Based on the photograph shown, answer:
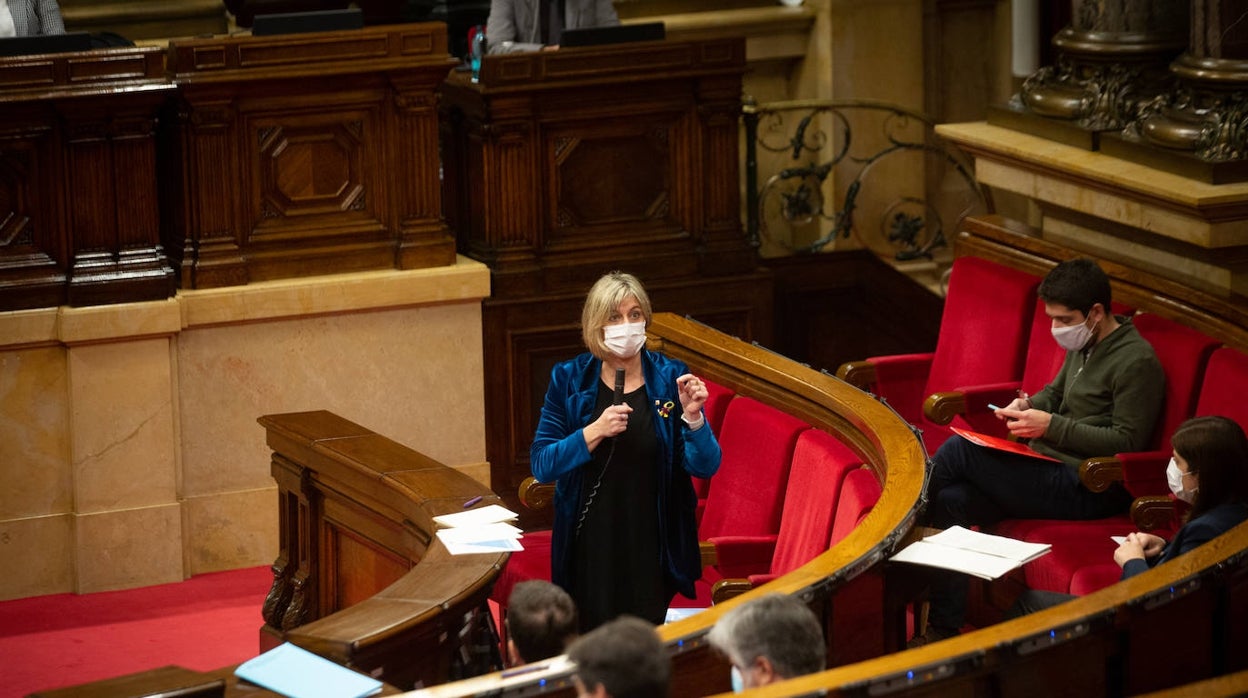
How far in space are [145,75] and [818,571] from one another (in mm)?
3491

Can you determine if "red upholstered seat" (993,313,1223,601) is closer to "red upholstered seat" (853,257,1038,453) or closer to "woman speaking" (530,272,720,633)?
"red upholstered seat" (853,257,1038,453)

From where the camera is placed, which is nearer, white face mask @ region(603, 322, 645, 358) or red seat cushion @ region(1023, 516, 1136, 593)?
white face mask @ region(603, 322, 645, 358)

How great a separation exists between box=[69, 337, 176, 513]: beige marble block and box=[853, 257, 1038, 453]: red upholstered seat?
2.38 m

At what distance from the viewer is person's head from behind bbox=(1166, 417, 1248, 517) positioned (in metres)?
4.44

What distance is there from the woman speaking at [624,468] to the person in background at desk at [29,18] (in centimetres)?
307

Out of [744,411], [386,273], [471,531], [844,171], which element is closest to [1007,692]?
[471,531]

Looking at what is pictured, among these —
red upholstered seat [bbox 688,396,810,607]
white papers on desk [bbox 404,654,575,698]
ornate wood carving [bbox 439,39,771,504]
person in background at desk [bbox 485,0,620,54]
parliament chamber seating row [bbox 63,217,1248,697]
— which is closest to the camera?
white papers on desk [bbox 404,654,575,698]

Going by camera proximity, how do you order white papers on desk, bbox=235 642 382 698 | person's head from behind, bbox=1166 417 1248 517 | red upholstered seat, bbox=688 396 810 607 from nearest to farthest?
white papers on desk, bbox=235 642 382 698 < person's head from behind, bbox=1166 417 1248 517 < red upholstered seat, bbox=688 396 810 607

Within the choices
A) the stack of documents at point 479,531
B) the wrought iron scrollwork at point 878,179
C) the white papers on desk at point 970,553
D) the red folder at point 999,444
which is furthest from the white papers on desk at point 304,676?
the wrought iron scrollwork at point 878,179

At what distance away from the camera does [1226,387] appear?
5.22m

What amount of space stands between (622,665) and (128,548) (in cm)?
402

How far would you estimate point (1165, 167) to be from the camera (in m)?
6.03

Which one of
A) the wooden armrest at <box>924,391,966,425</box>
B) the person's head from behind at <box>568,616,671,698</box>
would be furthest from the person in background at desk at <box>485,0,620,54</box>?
the person's head from behind at <box>568,616,671,698</box>

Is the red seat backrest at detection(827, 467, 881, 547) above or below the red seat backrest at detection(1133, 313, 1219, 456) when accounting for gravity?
below
